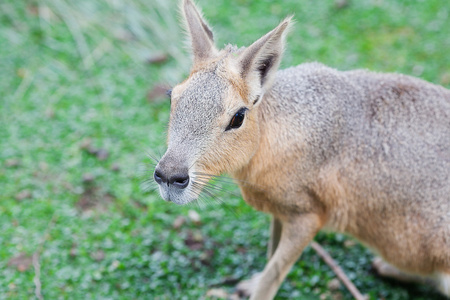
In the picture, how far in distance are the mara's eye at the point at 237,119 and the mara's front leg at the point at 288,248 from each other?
79cm

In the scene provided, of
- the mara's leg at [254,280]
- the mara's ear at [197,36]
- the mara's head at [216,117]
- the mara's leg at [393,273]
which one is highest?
the mara's ear at [197,36]

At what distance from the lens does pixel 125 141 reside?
185 inches

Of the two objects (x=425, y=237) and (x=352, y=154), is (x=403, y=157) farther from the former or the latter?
(x=425, y=237)

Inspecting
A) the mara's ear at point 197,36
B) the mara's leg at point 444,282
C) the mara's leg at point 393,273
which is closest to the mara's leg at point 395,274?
the mara's leg at point 393,273

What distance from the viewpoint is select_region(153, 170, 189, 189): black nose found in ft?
8.30

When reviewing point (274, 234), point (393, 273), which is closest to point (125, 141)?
point (274, 234)

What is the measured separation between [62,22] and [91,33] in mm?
412

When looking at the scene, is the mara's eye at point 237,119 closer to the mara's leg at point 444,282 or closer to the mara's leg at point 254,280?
the mara's leg at point 254,280

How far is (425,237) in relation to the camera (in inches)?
125

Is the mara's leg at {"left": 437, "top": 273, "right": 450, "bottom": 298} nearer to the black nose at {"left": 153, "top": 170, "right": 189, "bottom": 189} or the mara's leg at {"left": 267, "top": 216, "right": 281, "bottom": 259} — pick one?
the mara's leg at {"left": 267, "top": 216, "right": 281, "bottom": 259}

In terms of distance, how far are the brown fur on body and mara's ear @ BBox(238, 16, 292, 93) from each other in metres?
0.01

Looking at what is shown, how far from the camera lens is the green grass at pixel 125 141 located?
3705 millimetres

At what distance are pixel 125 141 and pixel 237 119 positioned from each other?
6.99 ft

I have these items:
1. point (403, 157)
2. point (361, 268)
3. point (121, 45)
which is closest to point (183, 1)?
point (403, 157)
